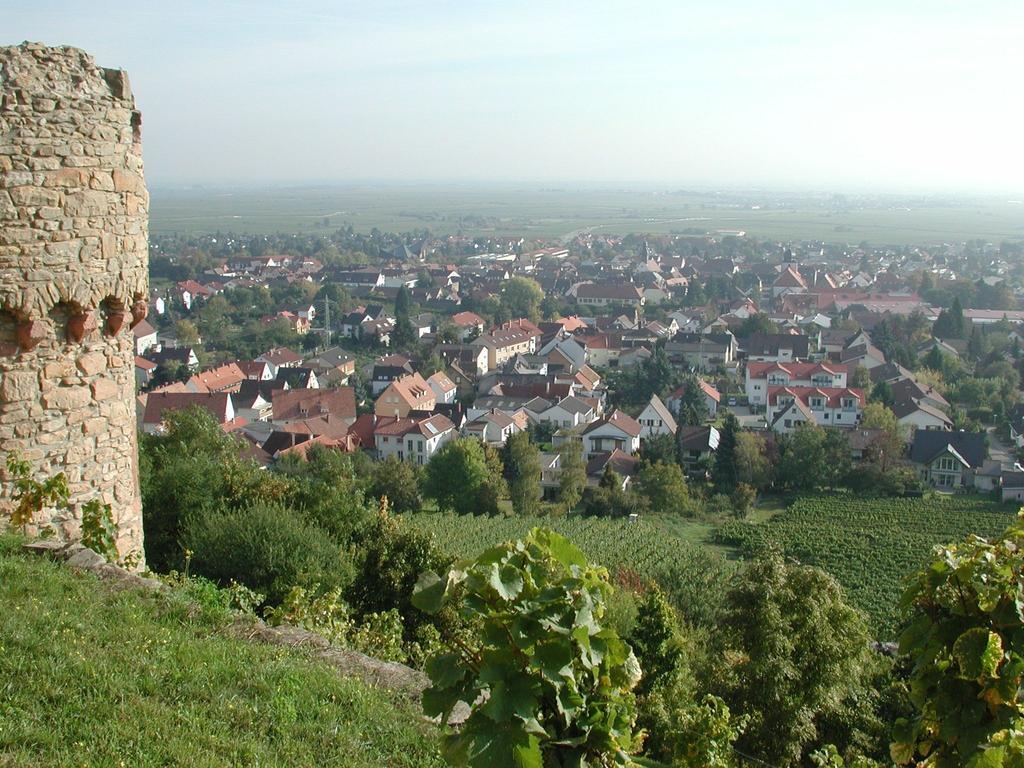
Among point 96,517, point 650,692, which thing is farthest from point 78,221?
point 650,692

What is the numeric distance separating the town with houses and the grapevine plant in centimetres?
1414

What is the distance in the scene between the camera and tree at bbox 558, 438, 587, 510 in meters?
36.7

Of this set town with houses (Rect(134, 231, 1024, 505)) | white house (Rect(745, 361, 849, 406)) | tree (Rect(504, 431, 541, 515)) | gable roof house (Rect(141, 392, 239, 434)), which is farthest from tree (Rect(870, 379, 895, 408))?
gable roof house (Rect(141, 392, 239, 434))

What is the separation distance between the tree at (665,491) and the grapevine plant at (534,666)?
32.4 m

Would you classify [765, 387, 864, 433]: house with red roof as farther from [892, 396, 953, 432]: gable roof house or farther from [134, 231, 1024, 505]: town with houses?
[892, 396, 953, 432]: gable roof house

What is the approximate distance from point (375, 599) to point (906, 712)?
21.3 ft

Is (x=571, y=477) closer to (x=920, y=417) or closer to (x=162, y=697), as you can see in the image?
(x=920, y=417)

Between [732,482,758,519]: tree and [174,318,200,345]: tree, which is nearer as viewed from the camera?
[732,482,758,519]: tree

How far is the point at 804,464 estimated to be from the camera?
129 ft

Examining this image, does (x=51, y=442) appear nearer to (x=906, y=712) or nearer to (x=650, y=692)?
(x=650, y=692)

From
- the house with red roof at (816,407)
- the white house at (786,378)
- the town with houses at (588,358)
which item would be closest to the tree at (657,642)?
the town with houses at (588,358)

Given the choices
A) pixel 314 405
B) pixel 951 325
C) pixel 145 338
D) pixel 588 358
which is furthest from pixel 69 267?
pixel 951 325

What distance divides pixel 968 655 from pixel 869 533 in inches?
1236

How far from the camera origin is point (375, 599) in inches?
415
